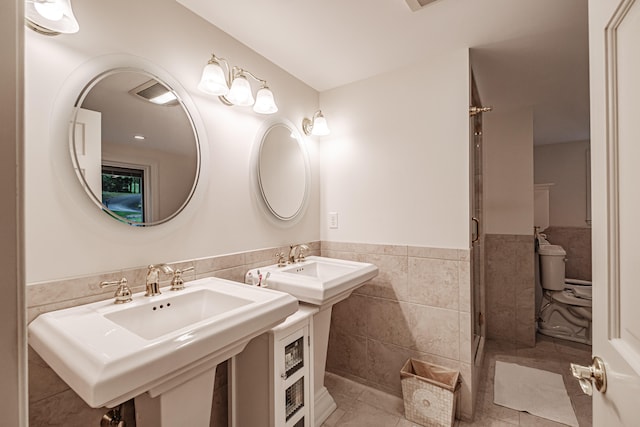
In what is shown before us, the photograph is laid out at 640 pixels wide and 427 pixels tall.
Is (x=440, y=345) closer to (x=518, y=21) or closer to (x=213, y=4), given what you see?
(x=518, y=21)

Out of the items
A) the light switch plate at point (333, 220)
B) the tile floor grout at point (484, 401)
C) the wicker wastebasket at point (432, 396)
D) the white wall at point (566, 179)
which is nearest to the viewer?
the wicker wastebasket at point (432, 396)

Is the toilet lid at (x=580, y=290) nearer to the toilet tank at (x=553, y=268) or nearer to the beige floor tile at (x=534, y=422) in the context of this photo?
the toilet tank at (x=553, y=268)

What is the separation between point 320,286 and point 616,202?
1075mm

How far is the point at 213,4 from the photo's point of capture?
4.50 ft

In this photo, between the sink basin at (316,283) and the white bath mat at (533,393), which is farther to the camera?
the white bath mat at (533,393)

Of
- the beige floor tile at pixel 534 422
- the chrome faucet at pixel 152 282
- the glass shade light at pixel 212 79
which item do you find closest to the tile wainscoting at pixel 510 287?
the beige floor tile at pixel 534 422

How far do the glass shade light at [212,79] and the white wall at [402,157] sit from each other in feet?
3.57

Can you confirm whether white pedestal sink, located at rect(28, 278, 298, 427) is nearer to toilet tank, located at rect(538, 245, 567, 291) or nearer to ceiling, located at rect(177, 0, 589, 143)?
ceiling, located at rect(177, 0, 589, 143)

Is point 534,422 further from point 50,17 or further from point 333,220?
point 50,17

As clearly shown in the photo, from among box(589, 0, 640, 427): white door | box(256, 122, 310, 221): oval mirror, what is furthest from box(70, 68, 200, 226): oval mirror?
box(589, 0, 640, 427): white door

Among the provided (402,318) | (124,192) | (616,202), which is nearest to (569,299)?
(402,318)

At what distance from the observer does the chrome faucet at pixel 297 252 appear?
1933 mm

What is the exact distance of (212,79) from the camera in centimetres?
135

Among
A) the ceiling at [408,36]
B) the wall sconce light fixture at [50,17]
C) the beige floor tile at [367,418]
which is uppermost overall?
the ceiling at [408,36]
